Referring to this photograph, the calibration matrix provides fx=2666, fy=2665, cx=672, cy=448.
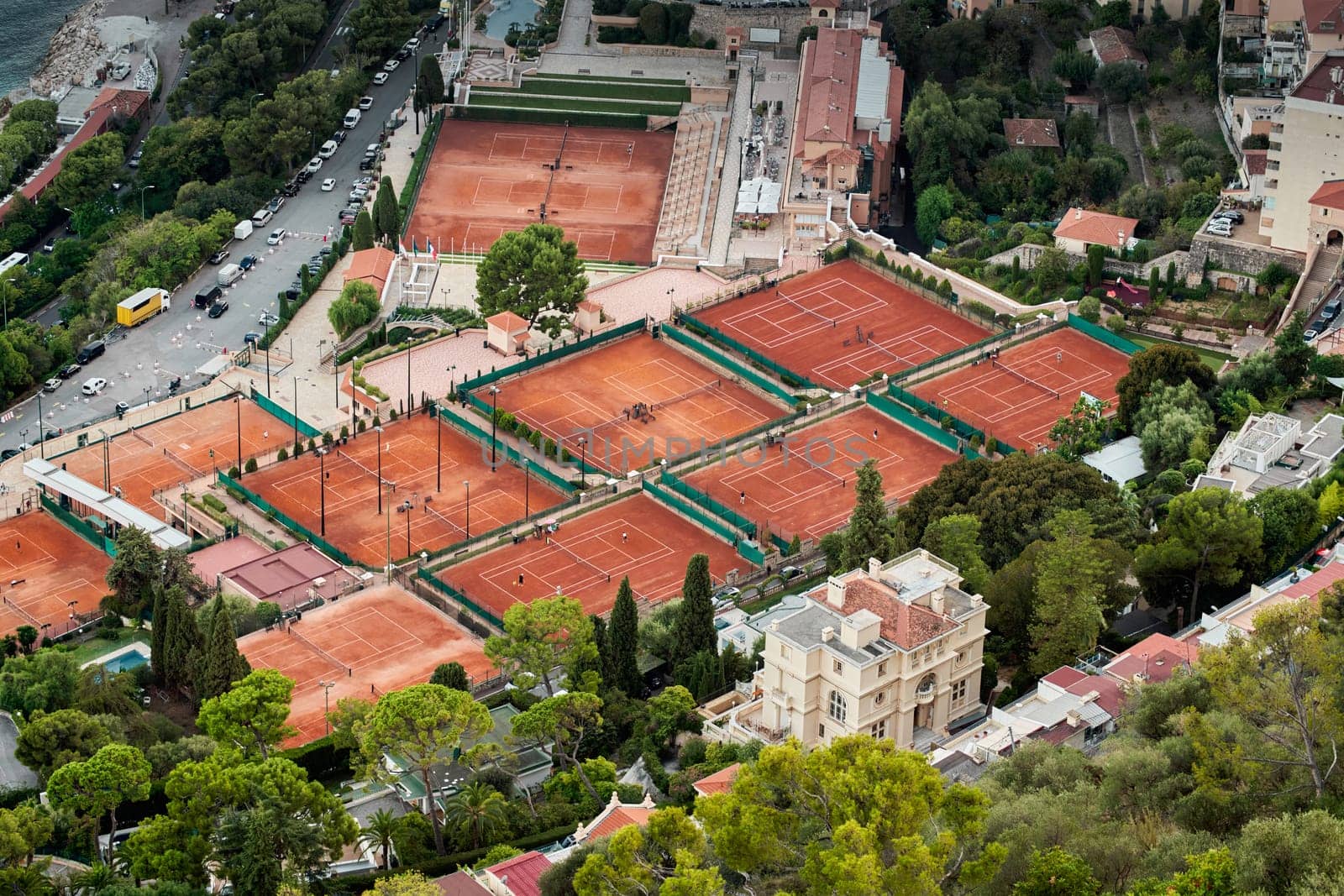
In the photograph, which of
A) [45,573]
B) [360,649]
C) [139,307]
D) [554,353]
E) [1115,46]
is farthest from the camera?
[1115,46]

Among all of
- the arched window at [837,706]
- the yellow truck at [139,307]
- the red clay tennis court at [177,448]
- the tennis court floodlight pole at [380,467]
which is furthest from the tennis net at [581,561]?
the yellow truck at [139,307]

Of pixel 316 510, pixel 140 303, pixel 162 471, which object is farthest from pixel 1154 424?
pixel 140 303

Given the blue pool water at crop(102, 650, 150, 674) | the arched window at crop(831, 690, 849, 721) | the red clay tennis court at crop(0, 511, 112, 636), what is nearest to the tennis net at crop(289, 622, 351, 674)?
the blue pool water at crop(102, 650, 150, 674)

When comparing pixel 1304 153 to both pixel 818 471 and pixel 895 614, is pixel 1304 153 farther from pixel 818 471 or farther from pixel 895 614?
pixel 895 614

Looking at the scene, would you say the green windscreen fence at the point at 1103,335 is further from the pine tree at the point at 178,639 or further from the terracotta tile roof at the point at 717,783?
the pine tree at the point at 178,639

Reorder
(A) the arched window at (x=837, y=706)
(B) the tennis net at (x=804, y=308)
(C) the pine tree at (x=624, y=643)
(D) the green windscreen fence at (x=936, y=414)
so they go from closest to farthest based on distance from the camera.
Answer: (A) the arched window at (x=837, y=706)
(C) the pine tree at (x=624, y=643)
(D) the green windscreen fence at (x=936, y=414)
(B) the tennis net at (x=804, y=308)

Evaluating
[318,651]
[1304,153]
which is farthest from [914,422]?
[318,651]

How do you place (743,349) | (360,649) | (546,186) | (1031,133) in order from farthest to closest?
(546,186), (1031,133), (743,349), (360,649)
